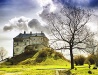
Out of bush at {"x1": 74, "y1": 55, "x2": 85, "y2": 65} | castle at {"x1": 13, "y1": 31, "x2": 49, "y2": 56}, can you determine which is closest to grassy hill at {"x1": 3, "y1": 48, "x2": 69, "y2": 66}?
castle at {"x1": 13, "y1": 31, "x2": 49, "y2": 56}

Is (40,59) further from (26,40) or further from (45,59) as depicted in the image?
(26,40)

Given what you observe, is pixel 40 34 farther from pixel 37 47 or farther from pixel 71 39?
pixel 71 39

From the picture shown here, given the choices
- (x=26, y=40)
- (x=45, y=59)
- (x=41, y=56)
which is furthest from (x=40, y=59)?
(x=26, y=40)

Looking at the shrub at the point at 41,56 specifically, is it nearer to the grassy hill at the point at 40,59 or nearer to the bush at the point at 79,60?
the grassy hill at the point at 40,59

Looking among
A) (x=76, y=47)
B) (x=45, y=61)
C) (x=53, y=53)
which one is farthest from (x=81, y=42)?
(x=53, y=53)

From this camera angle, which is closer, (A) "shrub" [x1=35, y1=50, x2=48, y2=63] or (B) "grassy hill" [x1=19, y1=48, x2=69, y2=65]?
(B) "grassy hill" [x1=19, y1=48, x2=69, y2=65]

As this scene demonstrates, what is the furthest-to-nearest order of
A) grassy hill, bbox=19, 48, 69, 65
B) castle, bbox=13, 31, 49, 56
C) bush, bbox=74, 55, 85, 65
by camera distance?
castle, bbox=13, 31, 49, 56, grassy hill, bbox=19, 48, 69, 65, bush, bbox=74, 55, 85, 65

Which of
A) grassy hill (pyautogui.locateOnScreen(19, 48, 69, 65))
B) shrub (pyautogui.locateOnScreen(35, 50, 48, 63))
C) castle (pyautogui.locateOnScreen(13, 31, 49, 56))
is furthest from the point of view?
castle (pyautogui.locateOnScreen(13, 31, 49, 56))

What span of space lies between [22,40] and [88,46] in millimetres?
91408

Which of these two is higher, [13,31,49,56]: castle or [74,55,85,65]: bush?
[13,31,49,56]: castle

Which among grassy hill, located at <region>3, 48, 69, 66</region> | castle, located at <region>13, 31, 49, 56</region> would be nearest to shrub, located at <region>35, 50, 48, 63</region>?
grassy hill, located at <region>3, 48, 69, 66</region>

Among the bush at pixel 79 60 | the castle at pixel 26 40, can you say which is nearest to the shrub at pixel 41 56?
the castle at pixel 26 40

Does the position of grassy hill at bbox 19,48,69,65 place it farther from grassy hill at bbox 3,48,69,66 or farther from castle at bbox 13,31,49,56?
castle at bbox 13,31,49,56

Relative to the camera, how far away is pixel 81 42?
4344 cm
